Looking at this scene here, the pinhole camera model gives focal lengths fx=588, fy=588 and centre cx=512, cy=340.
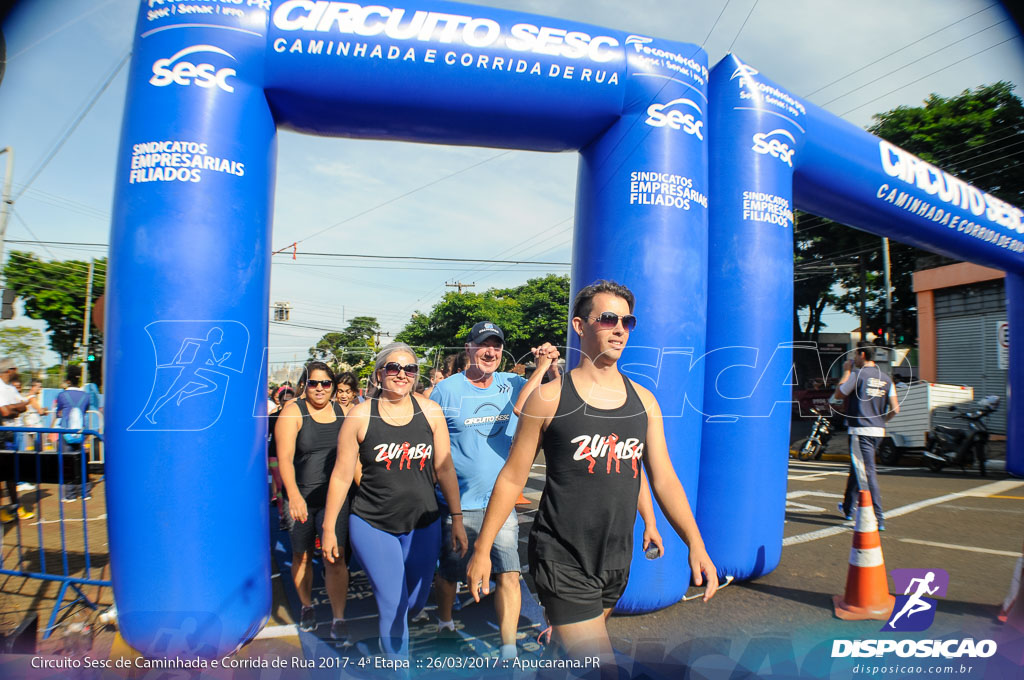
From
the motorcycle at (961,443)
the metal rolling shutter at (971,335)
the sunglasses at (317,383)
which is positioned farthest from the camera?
the metal rolling shutter at (971,335)

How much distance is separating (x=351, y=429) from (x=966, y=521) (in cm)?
685

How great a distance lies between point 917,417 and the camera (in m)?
11.0

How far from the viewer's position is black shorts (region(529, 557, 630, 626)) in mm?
2318

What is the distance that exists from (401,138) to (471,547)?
2743mm

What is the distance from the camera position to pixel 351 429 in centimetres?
311

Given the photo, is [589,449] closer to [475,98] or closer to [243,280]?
[243,280]

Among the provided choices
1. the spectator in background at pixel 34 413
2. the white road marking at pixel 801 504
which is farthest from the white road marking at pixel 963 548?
the spectator in background at pixel 34 413

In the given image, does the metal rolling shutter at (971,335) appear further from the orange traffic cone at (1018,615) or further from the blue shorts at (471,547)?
the blue shorts at (471,547)

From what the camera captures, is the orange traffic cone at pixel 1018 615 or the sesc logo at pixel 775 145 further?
the sesc logo at pixel 775 145

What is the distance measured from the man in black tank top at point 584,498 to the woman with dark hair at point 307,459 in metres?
1.89

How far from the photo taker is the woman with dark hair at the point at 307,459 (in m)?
3.88

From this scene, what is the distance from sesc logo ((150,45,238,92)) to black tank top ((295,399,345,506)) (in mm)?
A: 2116

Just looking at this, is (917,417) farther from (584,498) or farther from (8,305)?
(8,305)

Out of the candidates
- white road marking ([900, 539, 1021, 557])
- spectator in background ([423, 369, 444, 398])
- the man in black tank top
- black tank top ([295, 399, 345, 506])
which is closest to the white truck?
white road marking ([900, 539, 1021, 557])
